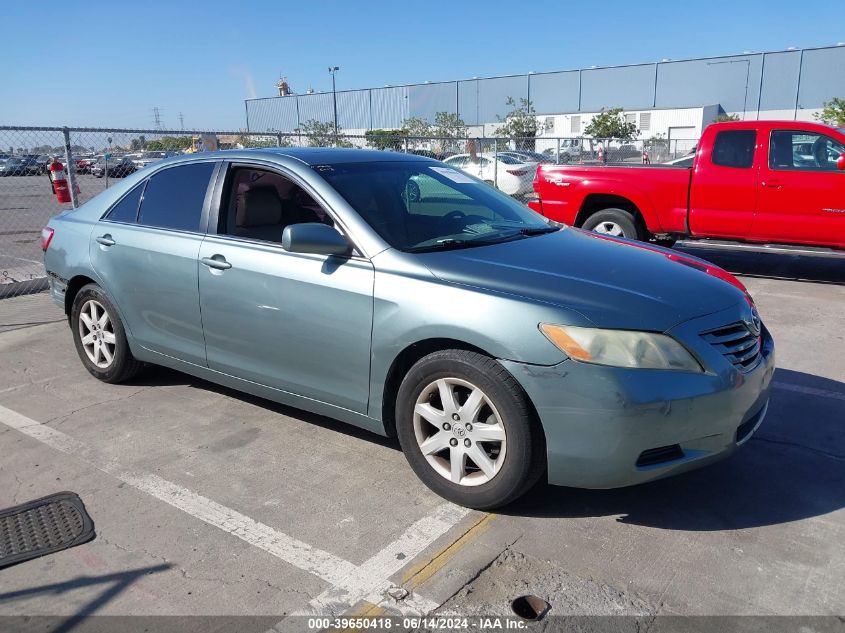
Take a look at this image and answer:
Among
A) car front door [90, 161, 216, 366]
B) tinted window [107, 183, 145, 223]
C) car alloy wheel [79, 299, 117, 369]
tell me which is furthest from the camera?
car alloy wheel [79, 299, 117, 369]

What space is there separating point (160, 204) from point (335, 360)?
75.4 inches

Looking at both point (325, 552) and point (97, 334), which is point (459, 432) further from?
point (97, 334)

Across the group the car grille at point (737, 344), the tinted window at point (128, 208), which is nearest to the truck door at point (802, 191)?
the car grille at point (737, 344)

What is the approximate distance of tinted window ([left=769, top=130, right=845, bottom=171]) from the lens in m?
8.10

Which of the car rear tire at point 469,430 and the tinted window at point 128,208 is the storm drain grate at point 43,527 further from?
the tinted window at point 128,208

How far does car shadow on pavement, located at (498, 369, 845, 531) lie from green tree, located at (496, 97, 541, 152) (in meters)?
38.2

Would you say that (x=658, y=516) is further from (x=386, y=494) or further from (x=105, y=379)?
(x=105, y=379)

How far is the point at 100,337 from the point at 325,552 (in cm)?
295

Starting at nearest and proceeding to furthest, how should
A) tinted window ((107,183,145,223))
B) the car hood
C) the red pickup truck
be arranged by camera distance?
the car hood, tinted window ((107,183,145,223)), the red pickup truck

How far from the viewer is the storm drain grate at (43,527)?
311cm

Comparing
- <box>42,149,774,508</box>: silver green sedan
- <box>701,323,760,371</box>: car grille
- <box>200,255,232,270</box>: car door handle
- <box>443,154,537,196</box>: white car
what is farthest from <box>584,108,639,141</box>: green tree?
<box>701,323,760,371</box>: car grille

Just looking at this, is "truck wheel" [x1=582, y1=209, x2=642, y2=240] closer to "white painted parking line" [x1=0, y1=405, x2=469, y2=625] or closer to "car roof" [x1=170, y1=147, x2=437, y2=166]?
"car roof" [x1=170, y1=147, x2=437, y2=166]

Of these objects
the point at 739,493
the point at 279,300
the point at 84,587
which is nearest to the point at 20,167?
the point at 279,300

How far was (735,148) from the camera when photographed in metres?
8.60
